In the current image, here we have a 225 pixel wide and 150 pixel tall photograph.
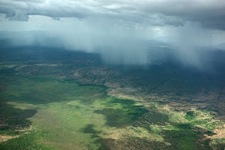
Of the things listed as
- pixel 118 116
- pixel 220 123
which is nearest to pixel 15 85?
pixel 118 116

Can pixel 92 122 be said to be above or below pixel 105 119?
above

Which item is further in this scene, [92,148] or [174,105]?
[174,105]

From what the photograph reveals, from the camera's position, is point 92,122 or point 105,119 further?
point 105,119

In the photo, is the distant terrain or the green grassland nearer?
the green grassland

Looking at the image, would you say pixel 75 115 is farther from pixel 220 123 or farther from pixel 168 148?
pixel 220 123

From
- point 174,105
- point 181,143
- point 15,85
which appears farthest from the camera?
point 15,85

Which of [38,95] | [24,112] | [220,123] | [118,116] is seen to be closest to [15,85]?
[38,95]

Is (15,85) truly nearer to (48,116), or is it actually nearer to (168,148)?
(48,116)

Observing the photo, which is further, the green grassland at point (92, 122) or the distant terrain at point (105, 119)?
the distant terrain at point (105, 119)

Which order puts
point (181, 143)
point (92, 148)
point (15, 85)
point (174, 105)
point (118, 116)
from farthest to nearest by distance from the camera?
point (15, 85) → point (174, 105) → point (118, 116) → point (181, 143) → point (92, 148)
